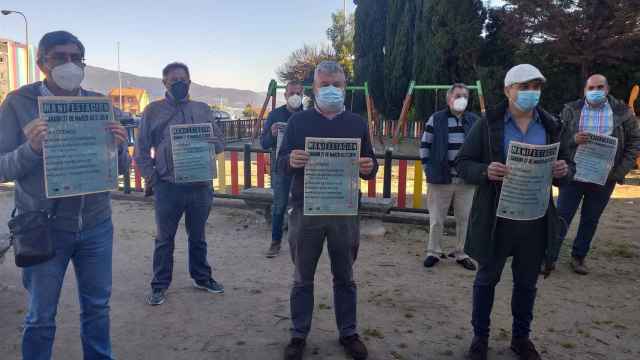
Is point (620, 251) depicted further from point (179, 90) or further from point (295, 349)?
point (179, 90)

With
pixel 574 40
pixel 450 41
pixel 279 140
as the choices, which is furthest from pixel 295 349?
pixel 450 41

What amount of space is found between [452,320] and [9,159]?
11.3 ft

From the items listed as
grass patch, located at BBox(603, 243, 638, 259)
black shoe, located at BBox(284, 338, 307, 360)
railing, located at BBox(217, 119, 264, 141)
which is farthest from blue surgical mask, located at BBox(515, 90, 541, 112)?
railing, located at BBox(217, 119, 264, 141)

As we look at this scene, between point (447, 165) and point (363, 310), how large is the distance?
203 cm

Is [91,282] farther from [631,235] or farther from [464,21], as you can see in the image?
[464,21]

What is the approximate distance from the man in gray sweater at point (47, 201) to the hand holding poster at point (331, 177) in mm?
1301

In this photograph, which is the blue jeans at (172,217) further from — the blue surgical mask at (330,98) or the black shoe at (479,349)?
the black shoe at (479,349)

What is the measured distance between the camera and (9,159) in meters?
2.59

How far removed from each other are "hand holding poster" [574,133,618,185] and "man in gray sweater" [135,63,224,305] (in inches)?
147

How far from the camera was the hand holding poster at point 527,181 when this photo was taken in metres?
3.24

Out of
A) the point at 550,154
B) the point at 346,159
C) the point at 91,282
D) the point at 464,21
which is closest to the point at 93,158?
the point at 91,282

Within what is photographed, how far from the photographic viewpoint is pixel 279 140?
20.2 ft

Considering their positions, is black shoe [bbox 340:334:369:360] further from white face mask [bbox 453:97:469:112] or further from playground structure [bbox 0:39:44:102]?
playground structure [bbox 0:39:44:102]

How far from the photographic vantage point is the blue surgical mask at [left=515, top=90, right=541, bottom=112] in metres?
3.32
